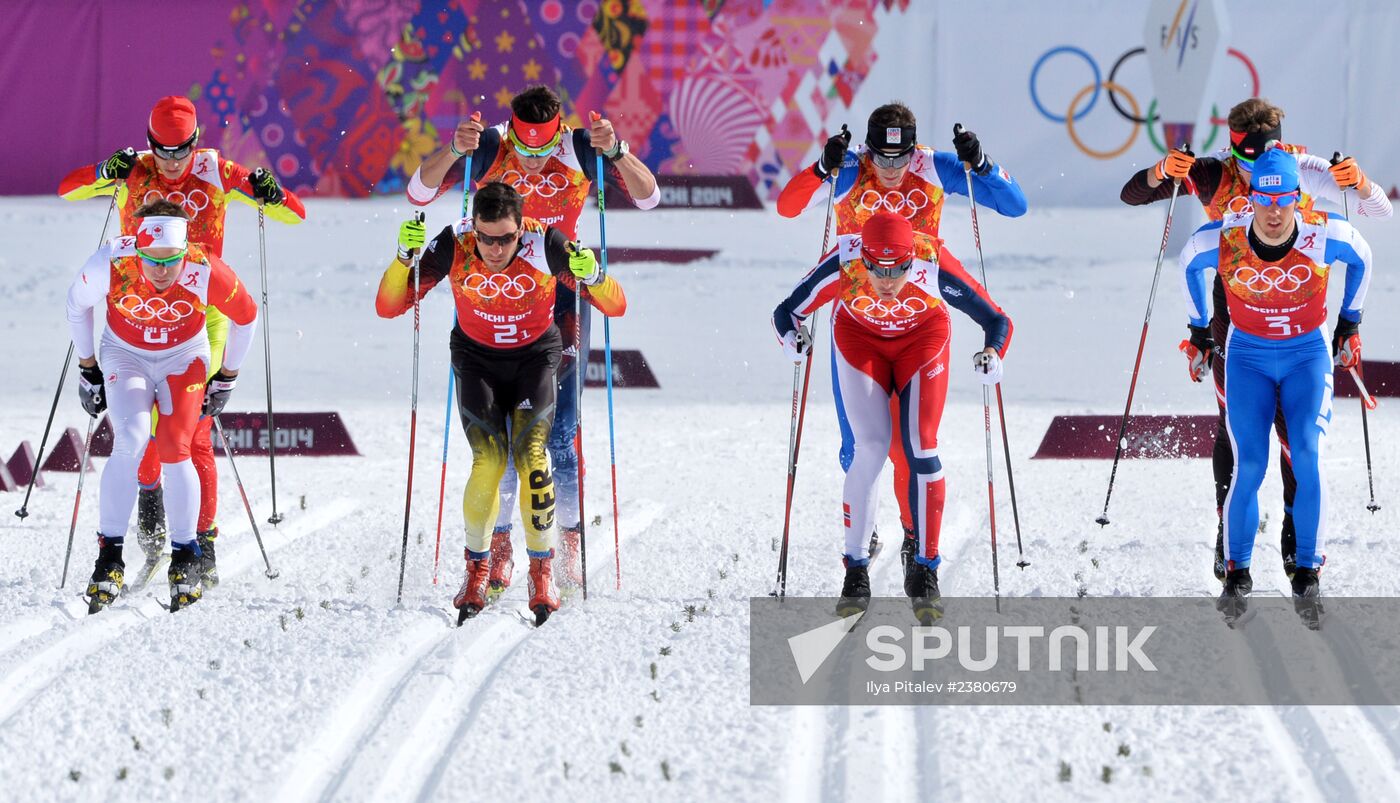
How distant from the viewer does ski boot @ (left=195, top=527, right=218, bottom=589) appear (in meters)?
6.89

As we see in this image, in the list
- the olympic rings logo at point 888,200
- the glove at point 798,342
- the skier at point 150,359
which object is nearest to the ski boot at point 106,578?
the skier at point 150,359

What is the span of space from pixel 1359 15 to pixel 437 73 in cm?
1153

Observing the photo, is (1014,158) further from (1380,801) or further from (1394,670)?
(1380,801)

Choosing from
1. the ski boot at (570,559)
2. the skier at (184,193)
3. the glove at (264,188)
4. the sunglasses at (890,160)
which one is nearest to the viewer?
the sunglasses at (890,160)

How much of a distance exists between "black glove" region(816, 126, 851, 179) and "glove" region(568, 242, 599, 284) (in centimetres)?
120

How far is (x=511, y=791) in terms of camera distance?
4.68 m

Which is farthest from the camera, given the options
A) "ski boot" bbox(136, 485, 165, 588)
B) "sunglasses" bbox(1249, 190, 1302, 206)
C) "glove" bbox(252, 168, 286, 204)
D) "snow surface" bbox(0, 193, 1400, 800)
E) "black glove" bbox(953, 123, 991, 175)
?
"ski boot" bbox(136, 485, 165, 588)

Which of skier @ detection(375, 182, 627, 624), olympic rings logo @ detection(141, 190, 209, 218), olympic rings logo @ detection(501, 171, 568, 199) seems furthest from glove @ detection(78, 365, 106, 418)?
olympic rings logo @ detection(501, 171, 568, 199)

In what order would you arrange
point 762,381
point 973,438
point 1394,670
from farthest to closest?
point 762,381
point 973,438
point 1394,670

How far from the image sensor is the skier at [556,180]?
684 centimetres

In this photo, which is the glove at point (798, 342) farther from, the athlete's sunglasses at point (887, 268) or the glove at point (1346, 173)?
the glove at point (1346, 173)

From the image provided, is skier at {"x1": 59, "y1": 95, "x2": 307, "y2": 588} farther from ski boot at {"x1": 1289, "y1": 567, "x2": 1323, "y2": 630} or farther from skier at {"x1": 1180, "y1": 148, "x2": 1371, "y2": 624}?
ski boot at {"x1": 1289, "y1": 567, "x2": 1323, "y2": 630}

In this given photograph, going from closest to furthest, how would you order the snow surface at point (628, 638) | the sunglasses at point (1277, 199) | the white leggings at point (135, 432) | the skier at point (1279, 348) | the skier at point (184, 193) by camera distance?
the snow surface at point (628, 638) → the sunglasses at point (1277, 199) → the skier at point (1279, 348) → the white leggings at point (135, 432) → the skier at point (184, 193)

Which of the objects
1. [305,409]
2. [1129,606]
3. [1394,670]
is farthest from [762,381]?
[1394,670]
